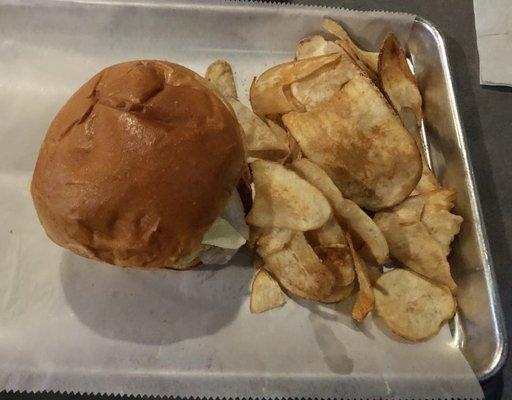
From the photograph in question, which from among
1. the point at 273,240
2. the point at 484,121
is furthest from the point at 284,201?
the point at 484,121

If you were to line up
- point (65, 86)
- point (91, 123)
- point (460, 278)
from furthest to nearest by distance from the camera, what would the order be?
point (65, 86) < point (460, 278) < point (91, 123)

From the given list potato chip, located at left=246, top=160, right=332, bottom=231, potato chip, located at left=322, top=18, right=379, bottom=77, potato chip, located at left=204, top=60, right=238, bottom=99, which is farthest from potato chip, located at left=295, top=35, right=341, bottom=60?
potato chip, located at left=246, top=160, right=332, bottom=231

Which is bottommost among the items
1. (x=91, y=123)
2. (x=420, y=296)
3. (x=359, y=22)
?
(x=420, y=296)

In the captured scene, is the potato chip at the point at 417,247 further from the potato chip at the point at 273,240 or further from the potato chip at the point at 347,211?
the potato chip at the point at 273,240

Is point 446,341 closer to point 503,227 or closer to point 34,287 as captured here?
point 503,227

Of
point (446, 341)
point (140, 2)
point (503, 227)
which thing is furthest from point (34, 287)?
point (503, 227)

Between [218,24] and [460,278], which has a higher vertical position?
[218,24]

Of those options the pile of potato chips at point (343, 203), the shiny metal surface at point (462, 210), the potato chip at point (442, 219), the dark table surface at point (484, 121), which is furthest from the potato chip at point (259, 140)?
the dark table surface at point (484, 121)

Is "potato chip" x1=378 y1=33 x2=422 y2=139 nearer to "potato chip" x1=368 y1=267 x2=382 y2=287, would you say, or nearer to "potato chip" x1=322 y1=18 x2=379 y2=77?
"potato chip" x1=322 y1=18 x2=379 y2=77
